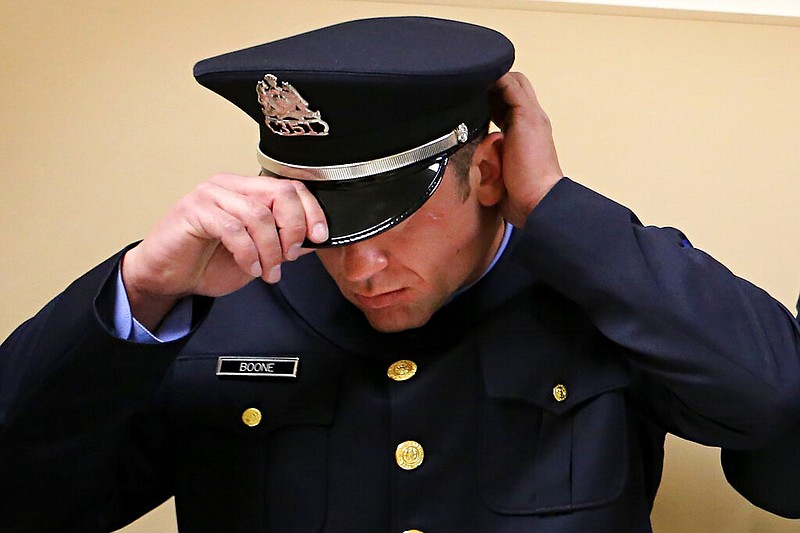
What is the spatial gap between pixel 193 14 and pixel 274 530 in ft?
2.44

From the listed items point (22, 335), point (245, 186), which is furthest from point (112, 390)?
point (245, 186)

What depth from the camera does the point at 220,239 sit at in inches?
46.0

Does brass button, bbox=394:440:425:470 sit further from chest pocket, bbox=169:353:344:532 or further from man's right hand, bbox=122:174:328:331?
man's right hand, bbox=122:174:328:331

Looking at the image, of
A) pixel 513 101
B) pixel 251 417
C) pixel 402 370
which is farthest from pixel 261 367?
pixel 513 101

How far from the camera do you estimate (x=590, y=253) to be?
125 cm

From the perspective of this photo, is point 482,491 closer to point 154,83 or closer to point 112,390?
point 112,390

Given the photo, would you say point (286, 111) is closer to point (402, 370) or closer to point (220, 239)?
point (220, 239)

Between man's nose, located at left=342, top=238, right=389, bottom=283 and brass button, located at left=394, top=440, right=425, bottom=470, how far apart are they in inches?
8.1

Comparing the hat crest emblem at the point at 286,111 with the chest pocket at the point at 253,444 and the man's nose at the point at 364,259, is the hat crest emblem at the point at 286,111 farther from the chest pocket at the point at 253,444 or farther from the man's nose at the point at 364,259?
the chest pocket at the point at 253,444

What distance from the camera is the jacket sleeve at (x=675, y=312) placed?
123 centimetres

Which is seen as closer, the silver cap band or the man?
the silver cap band

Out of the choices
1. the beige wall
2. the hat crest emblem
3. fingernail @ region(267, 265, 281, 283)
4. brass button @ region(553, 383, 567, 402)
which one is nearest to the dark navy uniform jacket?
brass button @ region(553, 383, 567, 402)

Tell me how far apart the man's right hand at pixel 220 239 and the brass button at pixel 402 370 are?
0.70 feet

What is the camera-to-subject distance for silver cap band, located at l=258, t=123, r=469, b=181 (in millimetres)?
1189
